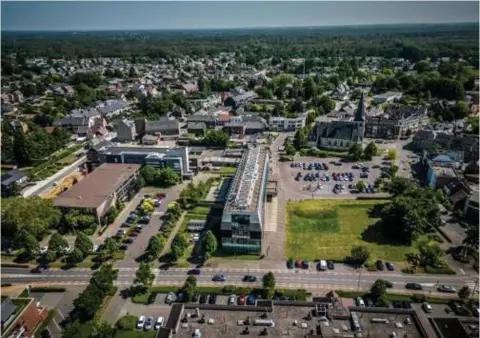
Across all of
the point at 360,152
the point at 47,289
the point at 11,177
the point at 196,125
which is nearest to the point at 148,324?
the point at 47,289

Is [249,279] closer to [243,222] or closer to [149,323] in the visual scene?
[243,222]

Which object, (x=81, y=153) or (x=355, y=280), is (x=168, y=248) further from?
(x=81, y=153)

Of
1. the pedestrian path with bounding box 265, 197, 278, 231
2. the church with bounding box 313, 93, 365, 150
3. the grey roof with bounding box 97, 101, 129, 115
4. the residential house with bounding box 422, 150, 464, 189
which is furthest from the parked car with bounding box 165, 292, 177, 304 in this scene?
the grey roof with bounding box 97, 101, 129, 115

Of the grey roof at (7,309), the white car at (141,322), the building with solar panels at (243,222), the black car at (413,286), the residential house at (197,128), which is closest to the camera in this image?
the grey roof at (7,309)

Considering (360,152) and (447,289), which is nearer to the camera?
(447,289)

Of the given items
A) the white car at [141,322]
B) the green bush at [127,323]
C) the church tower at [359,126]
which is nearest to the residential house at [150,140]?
the church tower at [359,126]

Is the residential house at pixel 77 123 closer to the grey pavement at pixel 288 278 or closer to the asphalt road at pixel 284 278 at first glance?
the asphalt road at pixel 284 278

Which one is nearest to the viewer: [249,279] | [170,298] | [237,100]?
[170,298]
